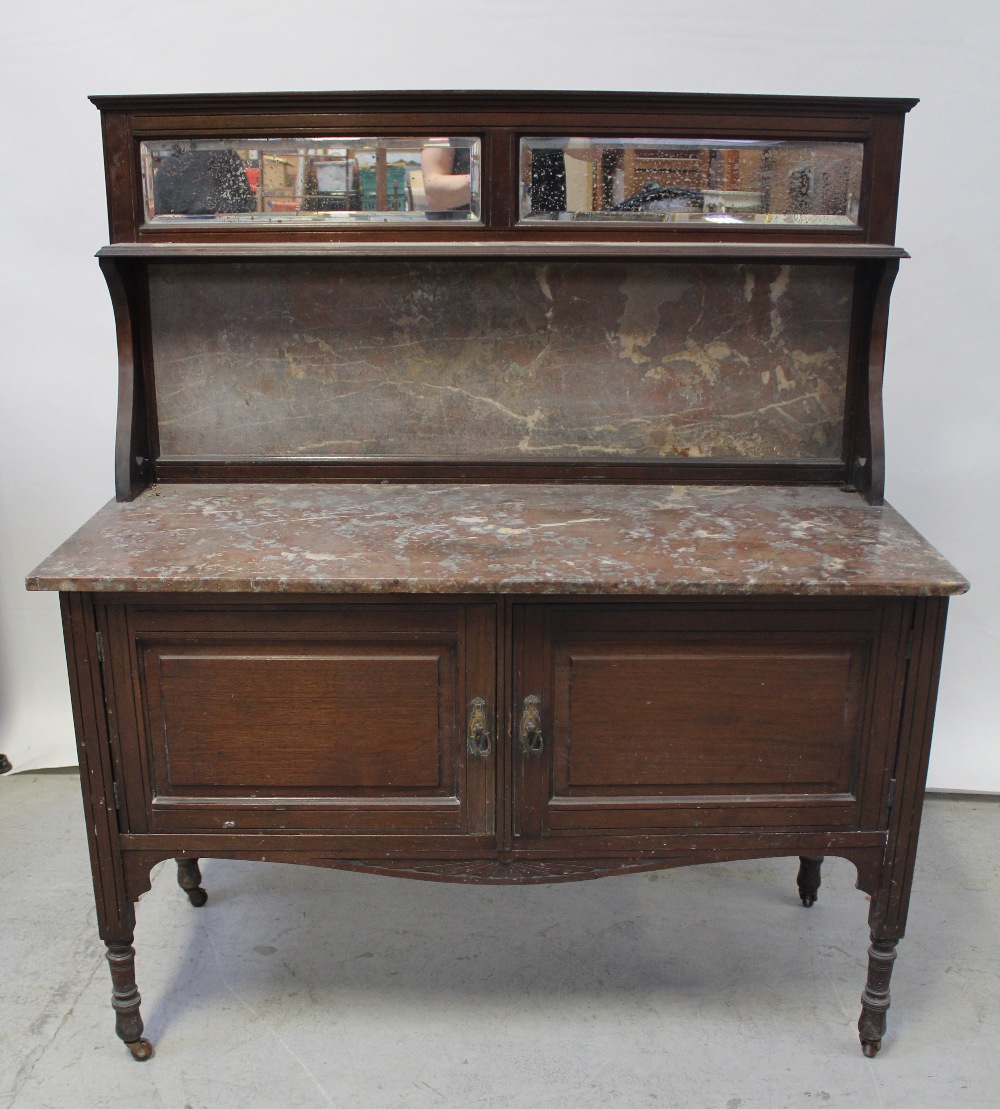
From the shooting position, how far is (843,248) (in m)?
2.11

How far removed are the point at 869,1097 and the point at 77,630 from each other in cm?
164

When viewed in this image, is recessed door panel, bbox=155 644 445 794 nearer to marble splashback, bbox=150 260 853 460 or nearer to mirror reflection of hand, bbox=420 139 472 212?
marble splashback, bbox=150 260 853 460

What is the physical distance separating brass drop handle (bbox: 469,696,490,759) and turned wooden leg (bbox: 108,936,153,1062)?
2.52 ft

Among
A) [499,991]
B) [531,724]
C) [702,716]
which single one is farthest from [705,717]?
[499,991]

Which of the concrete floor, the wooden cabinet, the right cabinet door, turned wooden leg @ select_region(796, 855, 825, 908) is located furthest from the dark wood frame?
the concrete floor

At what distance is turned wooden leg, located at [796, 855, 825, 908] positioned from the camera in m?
2.48

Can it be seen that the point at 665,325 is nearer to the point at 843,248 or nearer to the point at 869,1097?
the point at 843,248

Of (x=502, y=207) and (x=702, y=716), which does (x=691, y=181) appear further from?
(x=702, y=716)

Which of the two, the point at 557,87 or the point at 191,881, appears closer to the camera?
the point at 191,881

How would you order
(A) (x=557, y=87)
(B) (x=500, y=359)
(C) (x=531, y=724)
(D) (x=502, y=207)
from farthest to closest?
(A) (x=557, y=87), (B) (x=500, y=359), (D) (x=502, y=207), (C) (x=531, y=724)

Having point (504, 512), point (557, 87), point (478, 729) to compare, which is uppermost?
point (557, 87)

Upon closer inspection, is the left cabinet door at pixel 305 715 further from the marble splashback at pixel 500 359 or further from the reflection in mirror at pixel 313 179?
the reflection in mirror at pixel 313 179

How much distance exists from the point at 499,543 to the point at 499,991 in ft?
3.20

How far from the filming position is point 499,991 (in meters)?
2.25
